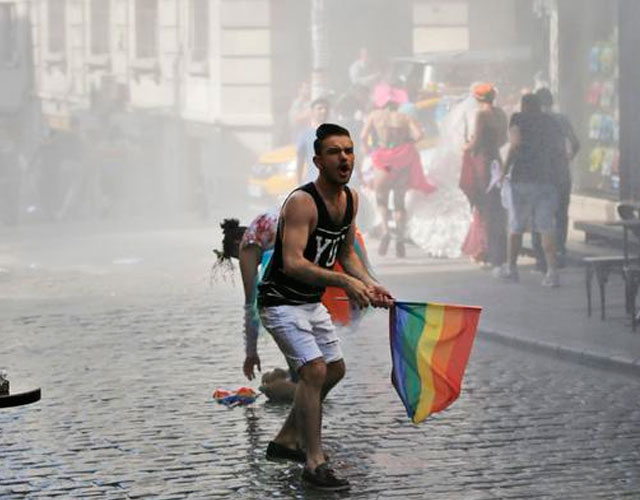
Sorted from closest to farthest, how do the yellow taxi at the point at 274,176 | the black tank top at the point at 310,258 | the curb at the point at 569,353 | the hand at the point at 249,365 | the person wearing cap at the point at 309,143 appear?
the black tank top at the point at 310,258
the hand at the point at 249,365
the curb at the point at 569,353
the person wearing cap at the point at 309,143
the yellow taxi at the point at 274,176

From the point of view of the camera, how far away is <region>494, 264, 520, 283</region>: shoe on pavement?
1763 cm

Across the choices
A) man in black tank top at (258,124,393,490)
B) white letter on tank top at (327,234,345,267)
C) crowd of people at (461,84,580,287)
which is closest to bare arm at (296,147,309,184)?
crowd of people at (461,84,580,287)

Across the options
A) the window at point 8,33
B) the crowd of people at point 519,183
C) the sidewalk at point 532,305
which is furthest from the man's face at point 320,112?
the window at point 8,33

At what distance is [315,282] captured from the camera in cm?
856

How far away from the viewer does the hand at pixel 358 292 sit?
27.5ft

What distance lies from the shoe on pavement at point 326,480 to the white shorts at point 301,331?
0.52 metres

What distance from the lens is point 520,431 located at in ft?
33.1

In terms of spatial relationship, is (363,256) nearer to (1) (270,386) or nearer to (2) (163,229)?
(1) (270,386)

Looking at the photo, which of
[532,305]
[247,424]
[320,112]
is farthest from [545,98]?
[247,424]

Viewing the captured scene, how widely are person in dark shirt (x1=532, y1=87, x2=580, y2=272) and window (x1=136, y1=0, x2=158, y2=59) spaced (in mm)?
20966

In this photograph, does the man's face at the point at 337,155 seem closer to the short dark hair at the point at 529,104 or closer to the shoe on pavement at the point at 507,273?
the shoe on pavement at the point at 507,273

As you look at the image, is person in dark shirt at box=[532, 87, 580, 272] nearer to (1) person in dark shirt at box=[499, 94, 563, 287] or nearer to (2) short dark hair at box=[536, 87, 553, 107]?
(2) short dark hair at box=[536, 87, 553, 107]

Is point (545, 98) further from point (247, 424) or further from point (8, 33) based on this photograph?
point (8, 33)

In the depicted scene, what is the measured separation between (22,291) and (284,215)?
32.3 feet
